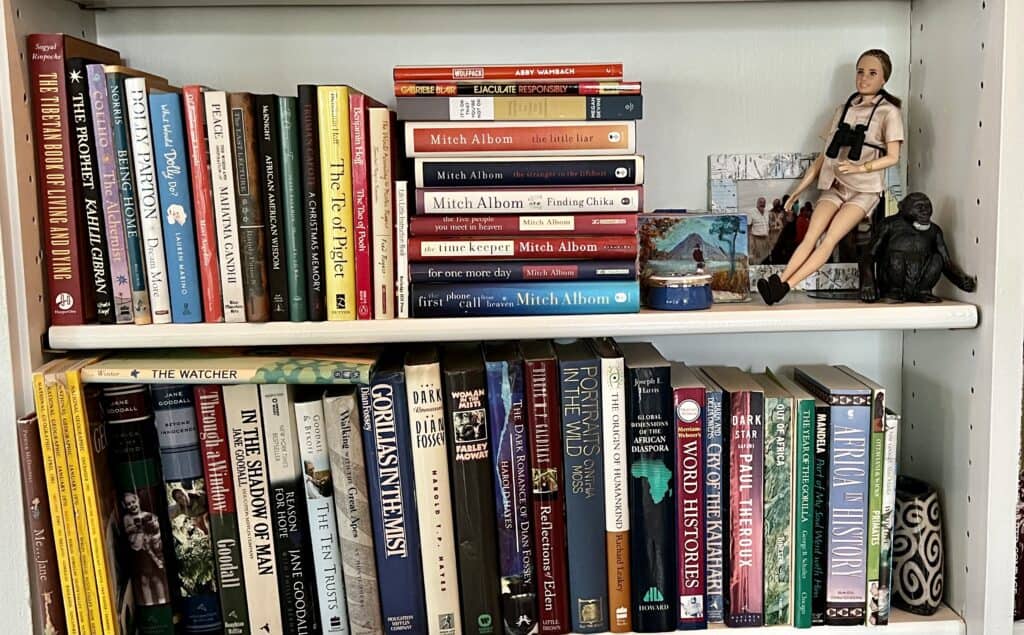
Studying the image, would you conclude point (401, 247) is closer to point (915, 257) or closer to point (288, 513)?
point (288, 513)

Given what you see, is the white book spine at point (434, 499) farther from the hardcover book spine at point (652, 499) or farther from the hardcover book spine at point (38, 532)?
the hardcover book spine at point (38, 532)

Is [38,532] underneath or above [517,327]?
underneath

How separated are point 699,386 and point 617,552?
0.19m

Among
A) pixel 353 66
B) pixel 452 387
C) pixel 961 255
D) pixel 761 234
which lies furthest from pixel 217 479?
pixel 961 255

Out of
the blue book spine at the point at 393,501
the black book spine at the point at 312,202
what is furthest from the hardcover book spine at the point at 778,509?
the black book spine at the point at 312,202

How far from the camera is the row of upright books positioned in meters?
0.95

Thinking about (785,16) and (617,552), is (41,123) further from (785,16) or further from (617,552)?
(785,16)

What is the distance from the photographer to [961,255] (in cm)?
99

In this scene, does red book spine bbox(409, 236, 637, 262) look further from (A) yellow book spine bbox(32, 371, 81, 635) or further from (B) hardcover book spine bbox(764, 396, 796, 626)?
(A) yellow book spine bbox(32, 371, 81, 635)

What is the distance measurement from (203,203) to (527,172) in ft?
1.03

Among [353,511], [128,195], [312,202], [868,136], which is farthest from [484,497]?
[868,136]

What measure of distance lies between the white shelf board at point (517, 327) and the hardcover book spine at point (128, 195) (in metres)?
0.03

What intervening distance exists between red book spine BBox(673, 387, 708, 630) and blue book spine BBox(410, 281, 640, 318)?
14 centimetres

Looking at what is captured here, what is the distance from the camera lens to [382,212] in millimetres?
928
